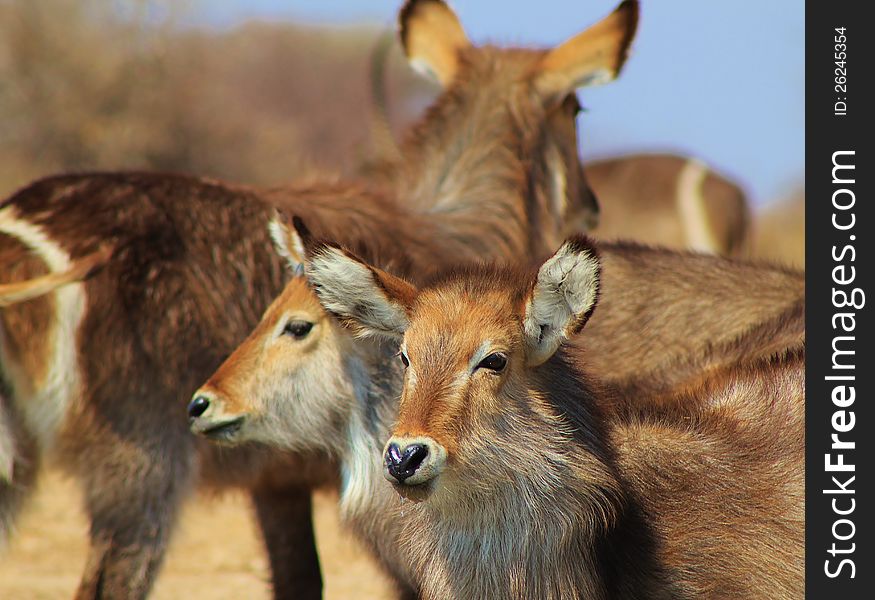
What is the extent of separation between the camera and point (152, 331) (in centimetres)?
536

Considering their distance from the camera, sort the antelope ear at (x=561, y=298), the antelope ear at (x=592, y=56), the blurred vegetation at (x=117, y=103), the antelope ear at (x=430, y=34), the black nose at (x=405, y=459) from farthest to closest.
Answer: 1. the blurred vegetation at (x=117, y=103)
2. the antelope ear at (x=430, y=34)
3. the antelope ear at (x=592, y=56)
4. the antelope ear at (x=561, y=298)
5. the black nose at (x=405, y=459)

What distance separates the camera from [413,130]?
7.04 meters

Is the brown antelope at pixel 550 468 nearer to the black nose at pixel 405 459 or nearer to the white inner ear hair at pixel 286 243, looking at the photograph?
the black nose at pixel 405 459

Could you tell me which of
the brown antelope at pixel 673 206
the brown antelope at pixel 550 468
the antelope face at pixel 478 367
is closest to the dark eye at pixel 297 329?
the brown antelope at pixel 550 468

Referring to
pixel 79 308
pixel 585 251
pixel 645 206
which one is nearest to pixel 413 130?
pixel 79 308

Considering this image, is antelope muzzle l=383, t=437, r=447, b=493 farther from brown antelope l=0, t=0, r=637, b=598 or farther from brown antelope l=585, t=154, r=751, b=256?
brown antelope l=585, t=154, r=751, b=256

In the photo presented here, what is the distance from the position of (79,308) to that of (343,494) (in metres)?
1.20

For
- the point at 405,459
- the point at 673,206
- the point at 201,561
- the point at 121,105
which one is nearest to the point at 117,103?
the point at 121,105

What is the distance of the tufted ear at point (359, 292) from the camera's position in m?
4.07

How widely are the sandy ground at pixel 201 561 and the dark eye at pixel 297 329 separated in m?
1.40

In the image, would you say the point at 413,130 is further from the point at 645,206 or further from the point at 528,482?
the point at 645,206

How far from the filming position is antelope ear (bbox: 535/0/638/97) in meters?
6.73

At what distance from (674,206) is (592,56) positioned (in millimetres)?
7242
